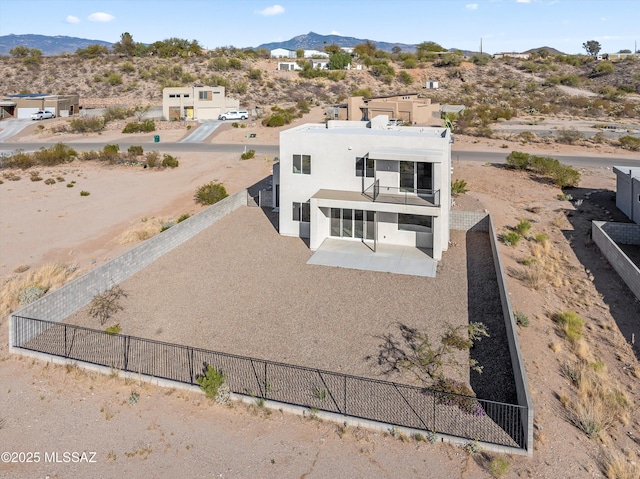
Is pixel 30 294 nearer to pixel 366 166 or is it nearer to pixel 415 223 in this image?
pixel 366 166

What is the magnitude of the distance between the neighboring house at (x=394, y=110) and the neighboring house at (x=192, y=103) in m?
21.9

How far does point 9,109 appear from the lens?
7662 cm

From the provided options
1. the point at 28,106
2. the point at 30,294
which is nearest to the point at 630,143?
the point at 30,294

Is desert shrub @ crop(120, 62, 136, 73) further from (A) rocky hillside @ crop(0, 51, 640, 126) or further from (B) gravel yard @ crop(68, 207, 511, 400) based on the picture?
Answer: (B) gravel yard @ crop(68, 207, 511, 400)

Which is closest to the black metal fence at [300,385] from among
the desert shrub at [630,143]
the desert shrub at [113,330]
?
the desert shrub at [113,330]

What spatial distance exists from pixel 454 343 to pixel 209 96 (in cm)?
6588

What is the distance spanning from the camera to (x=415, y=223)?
24.4 meters

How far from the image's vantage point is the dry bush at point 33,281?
19.0m

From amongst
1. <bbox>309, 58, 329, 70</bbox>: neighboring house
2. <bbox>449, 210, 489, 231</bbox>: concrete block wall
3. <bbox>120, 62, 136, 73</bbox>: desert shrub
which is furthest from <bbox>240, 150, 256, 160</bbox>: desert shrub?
<bbox>309, 58, 329, 70</bbox>: neighboring house

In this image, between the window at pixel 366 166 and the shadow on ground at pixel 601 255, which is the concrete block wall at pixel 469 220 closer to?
the shadow on ground at pixel 601 255

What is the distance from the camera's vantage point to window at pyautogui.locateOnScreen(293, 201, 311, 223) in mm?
26469

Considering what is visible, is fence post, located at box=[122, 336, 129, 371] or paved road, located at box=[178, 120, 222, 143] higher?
paved road, located at box=[178, 120, 222, 143]

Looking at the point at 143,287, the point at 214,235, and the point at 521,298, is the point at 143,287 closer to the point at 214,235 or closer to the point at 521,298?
the point at 214,235

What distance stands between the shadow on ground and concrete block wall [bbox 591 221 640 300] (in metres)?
0.26
